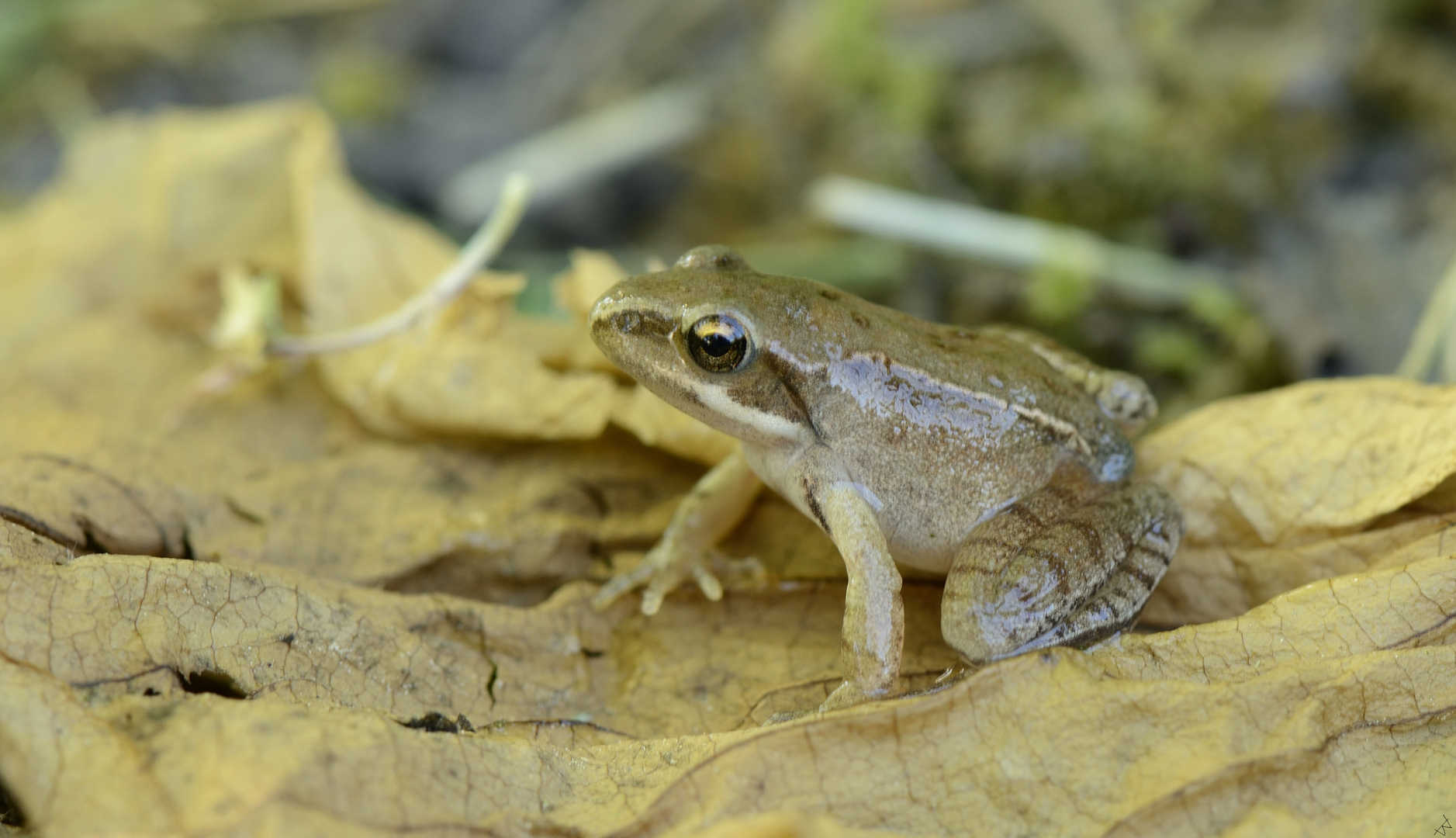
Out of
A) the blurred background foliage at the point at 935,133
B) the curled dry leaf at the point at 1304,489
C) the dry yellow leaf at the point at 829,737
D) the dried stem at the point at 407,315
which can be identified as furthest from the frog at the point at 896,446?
the blurred background foliage at the point at 935,133

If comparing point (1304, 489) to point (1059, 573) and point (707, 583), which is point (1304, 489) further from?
point (707, 583)

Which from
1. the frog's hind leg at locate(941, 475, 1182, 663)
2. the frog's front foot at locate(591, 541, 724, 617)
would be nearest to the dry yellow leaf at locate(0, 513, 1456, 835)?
the frog's hind leg at locate(941, 475, 1182, 663)

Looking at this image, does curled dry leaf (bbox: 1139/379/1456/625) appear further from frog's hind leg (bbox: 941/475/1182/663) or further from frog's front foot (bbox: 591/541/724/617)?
frog's front foot (bbox: 591/541/724/617)

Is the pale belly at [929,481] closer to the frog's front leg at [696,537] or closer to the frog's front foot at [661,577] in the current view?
the frog's front leg at [696,537]

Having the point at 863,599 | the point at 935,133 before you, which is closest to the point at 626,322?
the point at 863,599

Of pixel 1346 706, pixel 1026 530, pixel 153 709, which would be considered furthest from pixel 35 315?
pixel 1346 706

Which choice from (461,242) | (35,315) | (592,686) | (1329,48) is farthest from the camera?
(461,242)

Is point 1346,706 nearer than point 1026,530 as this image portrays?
Yes

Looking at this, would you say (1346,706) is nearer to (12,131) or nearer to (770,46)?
(770,46)
